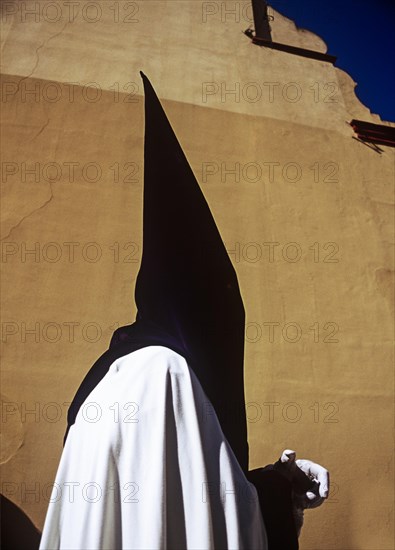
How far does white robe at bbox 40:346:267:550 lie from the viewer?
0.79m

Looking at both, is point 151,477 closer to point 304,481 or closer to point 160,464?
point 160,464

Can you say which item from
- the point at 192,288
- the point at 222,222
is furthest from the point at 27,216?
the point at 192,288

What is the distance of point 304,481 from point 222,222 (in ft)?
5.47

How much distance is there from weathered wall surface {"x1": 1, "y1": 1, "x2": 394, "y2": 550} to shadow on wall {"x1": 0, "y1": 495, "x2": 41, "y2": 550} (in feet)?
0.15

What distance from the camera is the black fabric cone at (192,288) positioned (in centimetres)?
128

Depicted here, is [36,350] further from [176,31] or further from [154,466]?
[176,31]

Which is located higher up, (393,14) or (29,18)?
Result: (393,14)

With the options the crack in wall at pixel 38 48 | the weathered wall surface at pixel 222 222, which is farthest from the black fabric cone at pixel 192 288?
the crack in wall at pixel 38 48

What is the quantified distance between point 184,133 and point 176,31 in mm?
943

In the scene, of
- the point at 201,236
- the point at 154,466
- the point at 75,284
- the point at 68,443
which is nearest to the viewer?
the point at 154,466

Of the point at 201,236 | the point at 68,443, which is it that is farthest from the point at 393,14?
the point at 68,443

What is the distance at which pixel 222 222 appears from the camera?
2605mm

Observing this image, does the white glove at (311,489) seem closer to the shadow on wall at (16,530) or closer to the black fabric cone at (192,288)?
the black fabric cone at (192,288)

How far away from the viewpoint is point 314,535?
1991 millimetres
